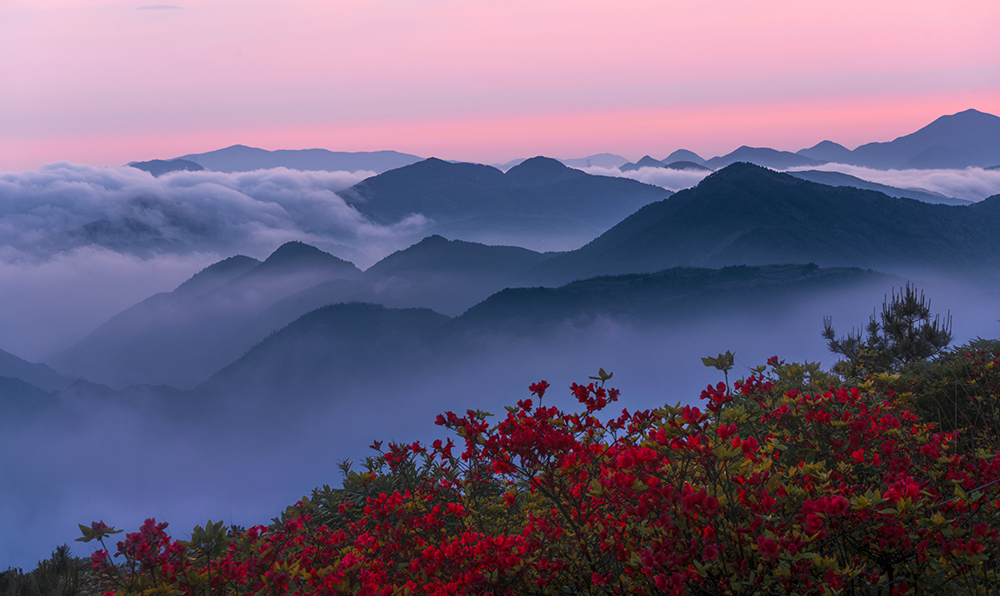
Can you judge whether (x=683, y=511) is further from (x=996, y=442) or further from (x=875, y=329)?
(x=875, y=329)

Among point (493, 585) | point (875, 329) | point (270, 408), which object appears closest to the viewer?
point (493, 585)

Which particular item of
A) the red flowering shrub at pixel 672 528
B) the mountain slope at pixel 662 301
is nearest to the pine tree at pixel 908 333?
the red flowering shrub at pixel 672 528

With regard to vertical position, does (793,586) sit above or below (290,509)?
above

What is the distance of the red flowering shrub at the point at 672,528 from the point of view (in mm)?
3314

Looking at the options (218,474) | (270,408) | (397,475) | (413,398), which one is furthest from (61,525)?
(397,475)

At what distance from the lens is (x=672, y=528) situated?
346 centimetres

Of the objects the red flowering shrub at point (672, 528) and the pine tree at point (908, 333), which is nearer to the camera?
the red flowering shrub at point (672, 528)

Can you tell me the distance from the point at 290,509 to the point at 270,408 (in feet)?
664

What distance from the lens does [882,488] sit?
14.9 ft

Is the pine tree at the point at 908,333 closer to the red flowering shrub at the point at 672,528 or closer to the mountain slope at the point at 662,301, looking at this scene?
the red flowering shrub at the point at 672,528

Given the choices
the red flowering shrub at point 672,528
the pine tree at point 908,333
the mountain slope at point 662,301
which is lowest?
the mountain slope at point 662,301

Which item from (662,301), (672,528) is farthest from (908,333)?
(662,301)

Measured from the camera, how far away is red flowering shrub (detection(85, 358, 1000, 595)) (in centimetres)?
331

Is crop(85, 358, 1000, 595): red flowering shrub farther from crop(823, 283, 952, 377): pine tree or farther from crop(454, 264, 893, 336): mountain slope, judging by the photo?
crop(454, 264, 893, 336): mountain slope
